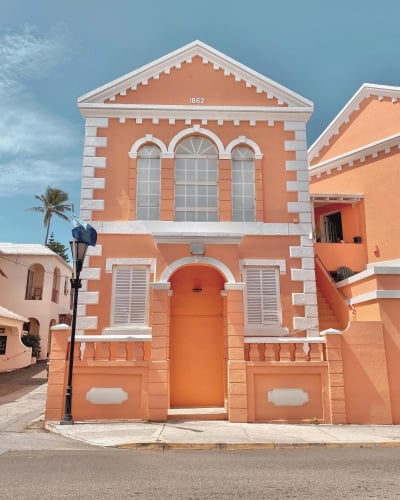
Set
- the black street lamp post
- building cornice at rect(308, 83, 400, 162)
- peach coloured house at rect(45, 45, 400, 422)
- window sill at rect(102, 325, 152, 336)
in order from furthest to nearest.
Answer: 1. building cornice at rect(308, 83, 400, 162)
2. window sill at rect(102, 325, 152, 336)
3. peach coloured house at rect(45, 45, 400, 422)
4. the black street lamp post

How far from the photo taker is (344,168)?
1708 centimetres

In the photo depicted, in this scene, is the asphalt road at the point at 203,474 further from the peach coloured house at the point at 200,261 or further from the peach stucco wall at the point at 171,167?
the peach stucco wall at the point at 171,167

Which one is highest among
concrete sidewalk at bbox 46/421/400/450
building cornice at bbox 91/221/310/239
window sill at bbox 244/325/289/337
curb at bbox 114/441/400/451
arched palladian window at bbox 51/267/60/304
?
arched palladian window at bbox 51/267/60/304

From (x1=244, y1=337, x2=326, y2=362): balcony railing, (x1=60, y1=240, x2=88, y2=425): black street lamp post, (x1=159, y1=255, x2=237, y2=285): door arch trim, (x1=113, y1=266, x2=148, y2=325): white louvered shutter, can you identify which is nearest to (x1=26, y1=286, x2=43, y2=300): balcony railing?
(x1=113, y1=266, x2=148, y2=325): white louvered shutter

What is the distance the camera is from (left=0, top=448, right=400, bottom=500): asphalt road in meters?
5.11

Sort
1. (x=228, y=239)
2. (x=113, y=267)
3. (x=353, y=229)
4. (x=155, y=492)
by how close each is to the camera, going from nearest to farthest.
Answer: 1. (x=155, y=492)
2. (x=228, y=239)
3. (x=113, y=267)
4. (x=353, y=229)

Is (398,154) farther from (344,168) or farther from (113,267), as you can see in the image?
(113,267)

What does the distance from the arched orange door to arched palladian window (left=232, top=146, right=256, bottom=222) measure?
6.83ft

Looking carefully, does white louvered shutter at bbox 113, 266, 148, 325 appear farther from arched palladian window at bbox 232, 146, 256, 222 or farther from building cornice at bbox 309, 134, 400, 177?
building cornice at bbox 309, 134, 400, 177

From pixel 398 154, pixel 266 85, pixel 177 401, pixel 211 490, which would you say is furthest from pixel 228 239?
pixel 398 154

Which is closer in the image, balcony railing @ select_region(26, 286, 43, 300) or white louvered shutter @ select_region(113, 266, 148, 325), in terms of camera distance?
white louvered shutter @ select_region(113, 266, 148, 325)

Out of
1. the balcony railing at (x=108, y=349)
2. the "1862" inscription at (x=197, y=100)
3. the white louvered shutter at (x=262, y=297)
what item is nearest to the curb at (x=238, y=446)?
the balcony railing at (x=108, y=349)

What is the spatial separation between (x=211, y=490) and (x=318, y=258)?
429 inches

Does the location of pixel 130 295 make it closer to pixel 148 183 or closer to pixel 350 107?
pixel 148 183
